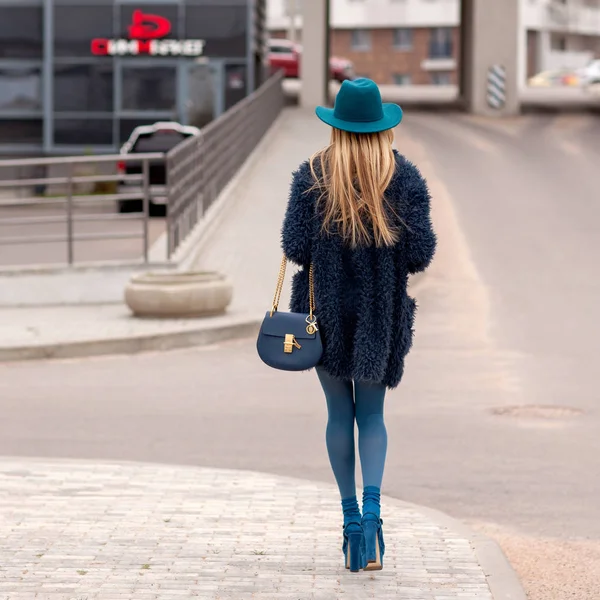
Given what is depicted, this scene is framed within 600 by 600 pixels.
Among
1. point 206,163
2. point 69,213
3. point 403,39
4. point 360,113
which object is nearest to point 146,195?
point 69,213

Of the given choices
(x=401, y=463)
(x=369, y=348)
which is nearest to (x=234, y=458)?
(x=401, y=463)

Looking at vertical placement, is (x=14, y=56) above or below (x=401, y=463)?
above

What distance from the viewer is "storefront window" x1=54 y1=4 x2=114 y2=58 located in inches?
1688

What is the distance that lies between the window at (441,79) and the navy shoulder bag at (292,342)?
10720 centimetres

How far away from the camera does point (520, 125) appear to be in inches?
1711

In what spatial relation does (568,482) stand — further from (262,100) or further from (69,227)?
(262,100)

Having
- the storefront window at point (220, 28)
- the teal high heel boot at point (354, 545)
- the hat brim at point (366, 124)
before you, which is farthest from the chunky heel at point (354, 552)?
the storefront window at point (220, 28)

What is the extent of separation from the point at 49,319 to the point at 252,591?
10.9 metres

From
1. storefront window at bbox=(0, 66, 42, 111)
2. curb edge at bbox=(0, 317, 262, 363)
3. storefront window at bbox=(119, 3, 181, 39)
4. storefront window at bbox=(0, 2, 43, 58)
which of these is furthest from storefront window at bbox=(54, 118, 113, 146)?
curb edge at bbox=(0, 317, 262, 363)

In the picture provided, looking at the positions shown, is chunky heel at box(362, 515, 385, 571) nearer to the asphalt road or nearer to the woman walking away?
the woman walking away

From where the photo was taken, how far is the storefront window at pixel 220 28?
1683 inches

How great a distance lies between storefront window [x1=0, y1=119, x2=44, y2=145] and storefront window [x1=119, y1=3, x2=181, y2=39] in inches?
134

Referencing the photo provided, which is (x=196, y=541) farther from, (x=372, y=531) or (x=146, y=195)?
(x=146, y=195)

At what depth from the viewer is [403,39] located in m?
111
